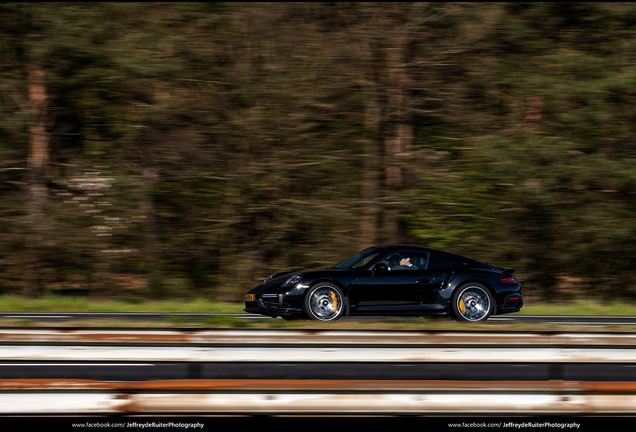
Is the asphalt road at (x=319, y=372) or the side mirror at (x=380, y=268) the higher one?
the side mirror at (x=380, y=268)

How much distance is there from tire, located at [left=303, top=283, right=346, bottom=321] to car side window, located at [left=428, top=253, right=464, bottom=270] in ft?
4.96

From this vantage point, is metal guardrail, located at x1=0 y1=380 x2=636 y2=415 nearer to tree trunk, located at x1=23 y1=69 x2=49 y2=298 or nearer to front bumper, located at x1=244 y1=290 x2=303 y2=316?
front bumper, located at x1=244 y1=290 x2=303 y2=316

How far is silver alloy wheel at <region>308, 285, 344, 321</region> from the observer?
33.1ft

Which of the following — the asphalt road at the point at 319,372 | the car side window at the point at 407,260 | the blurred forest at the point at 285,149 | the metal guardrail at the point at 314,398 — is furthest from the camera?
the blurred forest at the point at 285,149

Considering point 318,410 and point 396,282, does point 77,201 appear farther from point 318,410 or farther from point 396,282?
point 318,410

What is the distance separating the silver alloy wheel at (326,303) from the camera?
10.1 meters

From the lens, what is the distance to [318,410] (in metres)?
3.95

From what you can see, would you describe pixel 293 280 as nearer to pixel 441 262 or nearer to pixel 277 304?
pixel 277 304

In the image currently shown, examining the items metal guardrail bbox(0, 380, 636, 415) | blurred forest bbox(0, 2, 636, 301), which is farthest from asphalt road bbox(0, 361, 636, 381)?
blurred forest bbox(0, 2, 636, 301)

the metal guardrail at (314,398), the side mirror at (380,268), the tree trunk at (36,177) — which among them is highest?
the tree trunk at (36,177)

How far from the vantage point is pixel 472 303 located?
34.1 feet

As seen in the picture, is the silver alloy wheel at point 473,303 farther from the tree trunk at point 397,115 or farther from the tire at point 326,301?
the tree trunk at point 397,115

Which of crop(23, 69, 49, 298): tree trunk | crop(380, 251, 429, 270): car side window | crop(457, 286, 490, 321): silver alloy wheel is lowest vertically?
crop(457, 286, 490, 321): silver alloy wheel

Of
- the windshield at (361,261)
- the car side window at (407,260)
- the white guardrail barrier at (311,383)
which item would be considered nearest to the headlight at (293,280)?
the windshield at (361,261)
